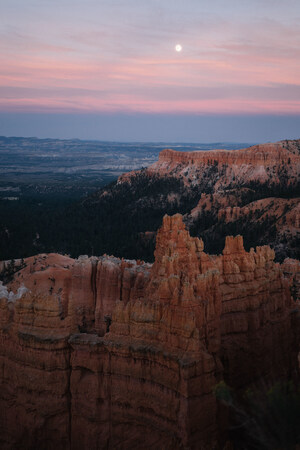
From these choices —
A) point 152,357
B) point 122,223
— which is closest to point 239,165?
point 122,223

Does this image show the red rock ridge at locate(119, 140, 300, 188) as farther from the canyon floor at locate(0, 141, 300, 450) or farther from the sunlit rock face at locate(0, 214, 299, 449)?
the sunlit rock face at locate(0, 214, 299, 449)

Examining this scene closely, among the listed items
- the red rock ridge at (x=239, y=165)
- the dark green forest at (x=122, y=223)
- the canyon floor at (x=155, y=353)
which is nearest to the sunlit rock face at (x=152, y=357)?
the canyon floor at (x=155, y=353)

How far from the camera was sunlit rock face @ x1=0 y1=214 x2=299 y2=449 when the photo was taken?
1540 cm

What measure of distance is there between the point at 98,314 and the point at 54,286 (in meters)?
6.76

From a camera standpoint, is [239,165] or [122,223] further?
[239,165]

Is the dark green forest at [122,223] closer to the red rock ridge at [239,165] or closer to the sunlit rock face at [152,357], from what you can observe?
the red rock ridge at [239,165]

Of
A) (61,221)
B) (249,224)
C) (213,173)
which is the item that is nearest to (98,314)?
(249,224)

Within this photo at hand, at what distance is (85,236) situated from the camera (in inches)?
3438

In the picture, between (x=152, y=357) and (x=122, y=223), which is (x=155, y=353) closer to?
(x=152, y=357)

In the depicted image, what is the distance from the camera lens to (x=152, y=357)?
15.7 metres

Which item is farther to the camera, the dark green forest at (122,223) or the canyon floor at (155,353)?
the dark green forest at (122,223)

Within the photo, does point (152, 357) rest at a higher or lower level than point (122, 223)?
higher

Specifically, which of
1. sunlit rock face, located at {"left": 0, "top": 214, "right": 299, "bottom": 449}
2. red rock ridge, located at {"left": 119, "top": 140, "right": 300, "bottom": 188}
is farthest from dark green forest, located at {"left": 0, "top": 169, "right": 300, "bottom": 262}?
sunlit rock face, located at {"left": 0, "top": 214, "right": 299, "bottom": 449}

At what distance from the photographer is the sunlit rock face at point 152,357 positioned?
15.4 m
